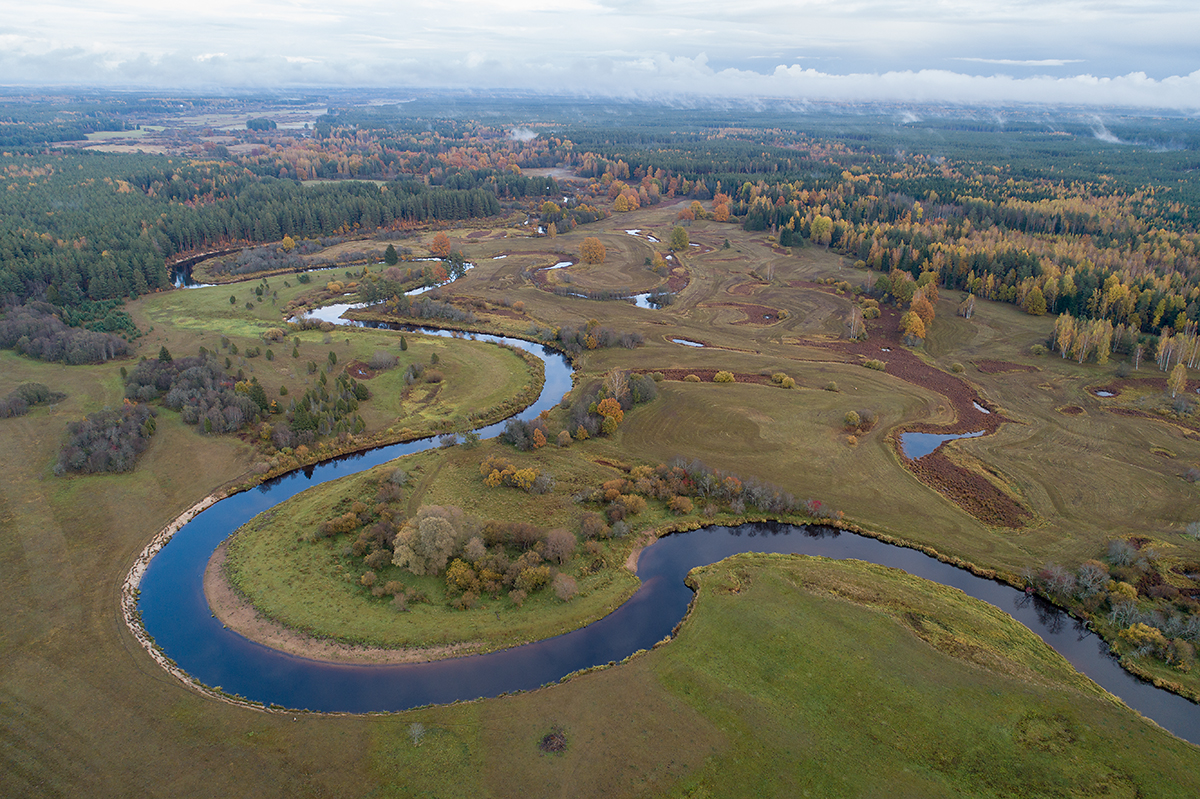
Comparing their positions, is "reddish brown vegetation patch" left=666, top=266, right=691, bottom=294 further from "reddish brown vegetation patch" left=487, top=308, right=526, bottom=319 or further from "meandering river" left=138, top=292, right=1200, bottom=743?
"meandering river" left=138, top=292, right=1200, bottom=743

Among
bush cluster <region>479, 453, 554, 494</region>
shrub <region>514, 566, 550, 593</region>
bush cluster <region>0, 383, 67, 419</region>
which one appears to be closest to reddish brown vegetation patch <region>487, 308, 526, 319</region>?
bush cluster <region>479, 453, 554, 494</region>

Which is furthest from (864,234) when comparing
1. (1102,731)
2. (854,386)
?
(1102,731)

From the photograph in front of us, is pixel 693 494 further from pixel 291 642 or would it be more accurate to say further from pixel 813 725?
pixel 291 642

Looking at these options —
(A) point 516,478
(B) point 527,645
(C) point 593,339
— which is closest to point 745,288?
(C) point 593,339

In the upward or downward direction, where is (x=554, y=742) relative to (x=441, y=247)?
downward

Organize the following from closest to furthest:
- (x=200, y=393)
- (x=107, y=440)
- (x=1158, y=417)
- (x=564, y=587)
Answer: (x=564, y=587) < (x=107, y=440) < (x=1158, y=417) < (x=200, y=393)

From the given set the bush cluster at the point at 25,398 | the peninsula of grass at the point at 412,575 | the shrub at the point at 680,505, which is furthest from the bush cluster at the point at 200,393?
the shrub at the point at 680,505
